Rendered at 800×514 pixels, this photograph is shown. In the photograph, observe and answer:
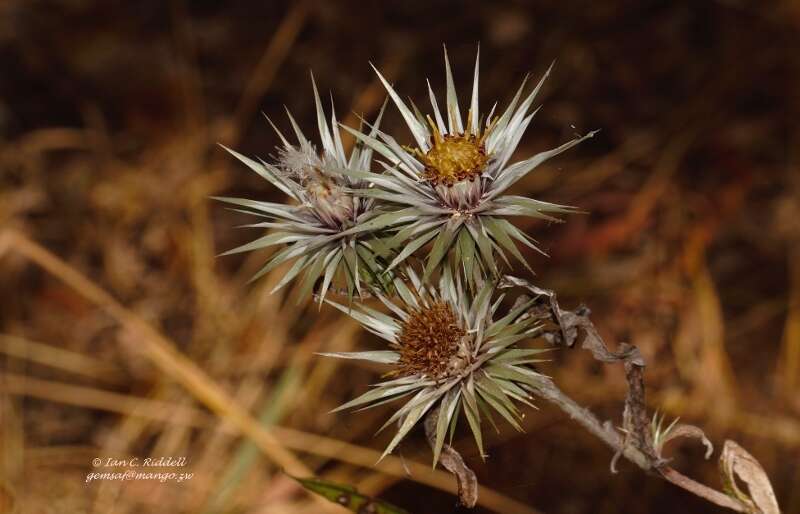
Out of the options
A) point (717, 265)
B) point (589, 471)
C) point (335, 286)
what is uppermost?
point (717, 265)

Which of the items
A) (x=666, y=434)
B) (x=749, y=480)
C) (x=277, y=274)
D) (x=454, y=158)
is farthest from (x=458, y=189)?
(x=277, y=274)

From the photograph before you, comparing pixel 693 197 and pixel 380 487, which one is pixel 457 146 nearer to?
pixel 380 487

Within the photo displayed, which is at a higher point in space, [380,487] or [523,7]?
[523,7]

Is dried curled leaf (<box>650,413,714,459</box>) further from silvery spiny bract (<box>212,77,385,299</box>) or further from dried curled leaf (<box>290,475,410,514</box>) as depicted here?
silvery spiny bract (<box>212,77,385,299</box>)

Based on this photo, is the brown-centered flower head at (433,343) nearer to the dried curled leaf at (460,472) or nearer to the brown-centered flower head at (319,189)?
the dried curled leaf at (460,472)

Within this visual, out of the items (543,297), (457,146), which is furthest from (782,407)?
(457,146)

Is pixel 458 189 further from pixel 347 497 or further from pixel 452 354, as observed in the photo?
pixel 347 497
